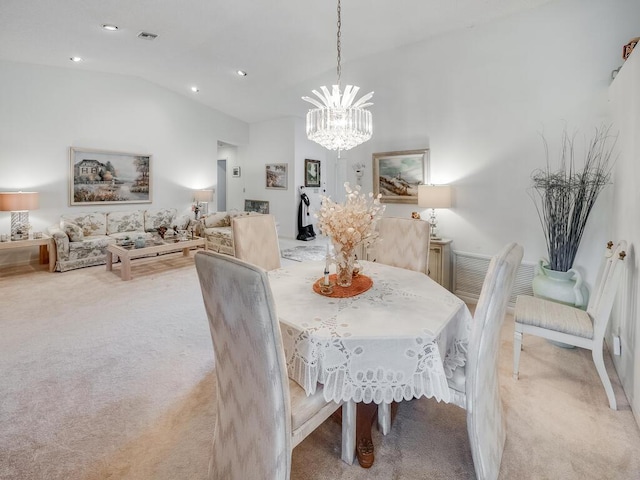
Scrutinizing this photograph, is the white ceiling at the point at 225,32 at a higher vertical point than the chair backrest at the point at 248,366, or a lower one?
higher

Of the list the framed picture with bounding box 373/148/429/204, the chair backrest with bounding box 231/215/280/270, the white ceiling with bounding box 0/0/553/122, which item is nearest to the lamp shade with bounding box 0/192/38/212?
the white ceiling with bounding box 0/0/553/122

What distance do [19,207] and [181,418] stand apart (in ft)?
15.3

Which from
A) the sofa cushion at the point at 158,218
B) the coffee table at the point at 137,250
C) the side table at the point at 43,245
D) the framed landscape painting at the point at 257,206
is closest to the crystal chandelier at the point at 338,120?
the coffee table at the point at 137,250

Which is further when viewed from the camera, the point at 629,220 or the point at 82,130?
the point at 82,130

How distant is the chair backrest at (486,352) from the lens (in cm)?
130

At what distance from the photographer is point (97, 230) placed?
5.70 metres

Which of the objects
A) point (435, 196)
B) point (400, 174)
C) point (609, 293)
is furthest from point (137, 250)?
point (609, 293)

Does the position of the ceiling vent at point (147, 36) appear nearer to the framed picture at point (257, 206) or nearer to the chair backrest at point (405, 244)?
the chair backrest at point (405, 244)

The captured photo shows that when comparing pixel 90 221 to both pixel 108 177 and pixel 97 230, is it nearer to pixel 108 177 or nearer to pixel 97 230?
pixel 97 230

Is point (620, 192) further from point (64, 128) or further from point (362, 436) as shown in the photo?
point (64, 128)

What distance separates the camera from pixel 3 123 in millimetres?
4887

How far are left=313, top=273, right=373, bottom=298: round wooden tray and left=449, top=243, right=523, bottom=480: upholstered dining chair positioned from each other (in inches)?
25.0

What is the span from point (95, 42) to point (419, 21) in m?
4.19

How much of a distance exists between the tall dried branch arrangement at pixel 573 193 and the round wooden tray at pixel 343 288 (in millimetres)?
1969
